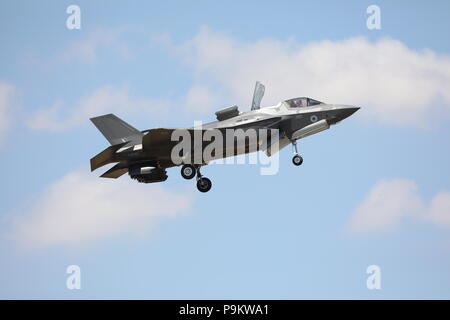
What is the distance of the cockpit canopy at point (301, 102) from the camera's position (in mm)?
44781

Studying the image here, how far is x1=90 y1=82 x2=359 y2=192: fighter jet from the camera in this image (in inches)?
1721

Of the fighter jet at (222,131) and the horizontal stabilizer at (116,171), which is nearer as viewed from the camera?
the fighter jet at (222,131)

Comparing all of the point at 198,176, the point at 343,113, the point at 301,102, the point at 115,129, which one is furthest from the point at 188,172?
the point at 343,113

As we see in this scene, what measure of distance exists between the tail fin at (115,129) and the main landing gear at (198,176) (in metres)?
3.32

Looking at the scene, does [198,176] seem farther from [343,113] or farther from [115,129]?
[343,113]

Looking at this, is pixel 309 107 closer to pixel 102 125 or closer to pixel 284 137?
pixel 284 137

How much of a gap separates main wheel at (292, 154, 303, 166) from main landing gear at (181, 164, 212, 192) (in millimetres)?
5104

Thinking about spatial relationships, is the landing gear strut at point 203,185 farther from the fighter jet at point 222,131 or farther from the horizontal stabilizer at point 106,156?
the horizontal stabilizer at point 106,156

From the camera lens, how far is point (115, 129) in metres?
45.9

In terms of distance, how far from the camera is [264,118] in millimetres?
43969

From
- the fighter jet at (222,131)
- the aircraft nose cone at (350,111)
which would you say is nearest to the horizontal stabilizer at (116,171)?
the fighter jet at (222,131)
